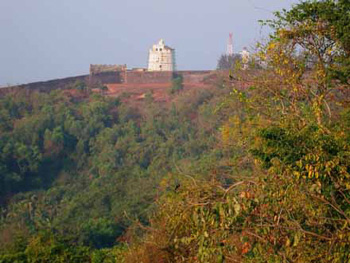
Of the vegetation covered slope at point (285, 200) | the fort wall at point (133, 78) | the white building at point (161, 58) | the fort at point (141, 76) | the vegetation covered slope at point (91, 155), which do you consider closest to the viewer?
the vegetation covered slope at point (285, 200)

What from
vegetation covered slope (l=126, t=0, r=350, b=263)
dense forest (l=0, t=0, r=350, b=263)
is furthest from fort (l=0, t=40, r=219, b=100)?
vegetation covered slope (l=126, t=0, r=350, b=263)

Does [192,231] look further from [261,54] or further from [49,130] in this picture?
[49,130]

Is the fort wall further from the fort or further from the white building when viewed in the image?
the white building

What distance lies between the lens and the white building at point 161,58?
118 ft

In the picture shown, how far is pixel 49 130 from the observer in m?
24.6

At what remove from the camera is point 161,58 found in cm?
3619

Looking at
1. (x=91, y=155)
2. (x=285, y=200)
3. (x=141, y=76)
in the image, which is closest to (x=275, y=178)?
(x=285, y=200)

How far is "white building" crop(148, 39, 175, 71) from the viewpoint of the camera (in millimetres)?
35969

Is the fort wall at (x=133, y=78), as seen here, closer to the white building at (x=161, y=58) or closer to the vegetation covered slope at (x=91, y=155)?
the white building at (x=161, y=58)

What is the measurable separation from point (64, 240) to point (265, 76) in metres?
3.65

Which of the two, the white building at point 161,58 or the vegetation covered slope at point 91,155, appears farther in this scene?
the white building at point 161,58

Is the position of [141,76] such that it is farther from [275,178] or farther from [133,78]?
[275,178]

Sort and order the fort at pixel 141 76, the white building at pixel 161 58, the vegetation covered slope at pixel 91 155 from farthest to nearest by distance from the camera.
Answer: the white building at pixel 161 58
the fort at pixel 141 76
the vegetation covered slope at pixel 91 155

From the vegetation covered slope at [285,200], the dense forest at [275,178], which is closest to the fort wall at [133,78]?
the dense forest at [275,178]
